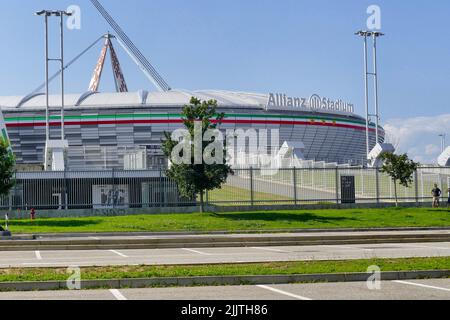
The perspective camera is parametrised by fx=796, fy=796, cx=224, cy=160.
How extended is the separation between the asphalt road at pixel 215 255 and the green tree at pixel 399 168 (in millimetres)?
19618

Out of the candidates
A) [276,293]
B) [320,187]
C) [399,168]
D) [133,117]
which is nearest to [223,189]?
[320,187]

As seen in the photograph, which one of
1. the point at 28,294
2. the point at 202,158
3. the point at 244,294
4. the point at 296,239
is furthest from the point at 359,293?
the point at 202,158

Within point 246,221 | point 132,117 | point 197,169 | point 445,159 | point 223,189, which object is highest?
point 132,117

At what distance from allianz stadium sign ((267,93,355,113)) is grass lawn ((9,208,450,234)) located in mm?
67825

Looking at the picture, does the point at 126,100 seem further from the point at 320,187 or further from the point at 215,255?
the point at 215,255

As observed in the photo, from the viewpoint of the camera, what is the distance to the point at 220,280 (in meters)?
14.9

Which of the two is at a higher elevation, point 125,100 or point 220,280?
point 125,100

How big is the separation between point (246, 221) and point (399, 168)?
41.4 feet

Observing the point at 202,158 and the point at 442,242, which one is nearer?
the point at 442,242

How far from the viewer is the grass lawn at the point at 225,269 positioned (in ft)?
49.4

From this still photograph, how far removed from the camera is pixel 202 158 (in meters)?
41.1

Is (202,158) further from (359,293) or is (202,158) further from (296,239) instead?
(359,293)

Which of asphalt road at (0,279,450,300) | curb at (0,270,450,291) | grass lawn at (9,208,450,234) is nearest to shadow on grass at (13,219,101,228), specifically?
grass lawn at (9,208,450,234)

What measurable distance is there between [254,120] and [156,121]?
44.0 feet
